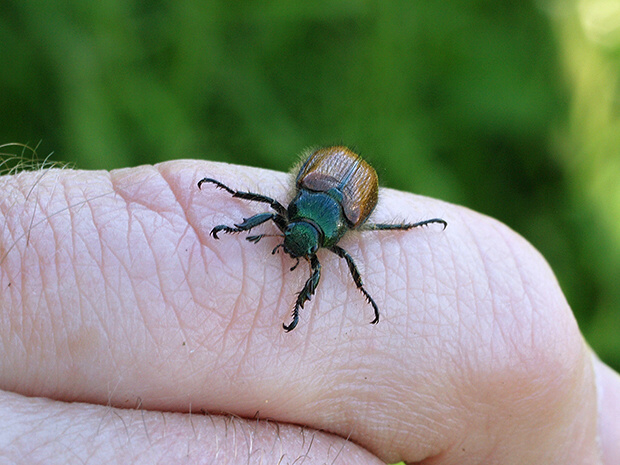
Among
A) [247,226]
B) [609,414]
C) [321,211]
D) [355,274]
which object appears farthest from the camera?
[609,414]

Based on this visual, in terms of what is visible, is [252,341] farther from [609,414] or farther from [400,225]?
[609,414]

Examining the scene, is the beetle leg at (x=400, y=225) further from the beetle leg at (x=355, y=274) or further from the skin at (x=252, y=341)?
the beetle leg at (x=355, y=274)

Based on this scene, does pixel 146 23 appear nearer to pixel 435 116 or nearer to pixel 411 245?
pixel 435 116

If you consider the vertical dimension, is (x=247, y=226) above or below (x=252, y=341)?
above

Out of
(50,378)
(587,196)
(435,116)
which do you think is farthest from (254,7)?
(50,378)

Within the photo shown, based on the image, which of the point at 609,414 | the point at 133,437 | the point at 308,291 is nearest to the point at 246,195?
the point at 308,291

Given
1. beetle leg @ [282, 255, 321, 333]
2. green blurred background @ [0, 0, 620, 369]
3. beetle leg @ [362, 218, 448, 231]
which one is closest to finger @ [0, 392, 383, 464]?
beetle leg @ [282, 255, 321, 333]

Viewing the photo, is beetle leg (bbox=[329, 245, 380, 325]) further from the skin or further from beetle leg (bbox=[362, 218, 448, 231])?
beetle leg (bbox=[362, 218, 448, 231])

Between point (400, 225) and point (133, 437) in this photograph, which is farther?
point (400, 225)
